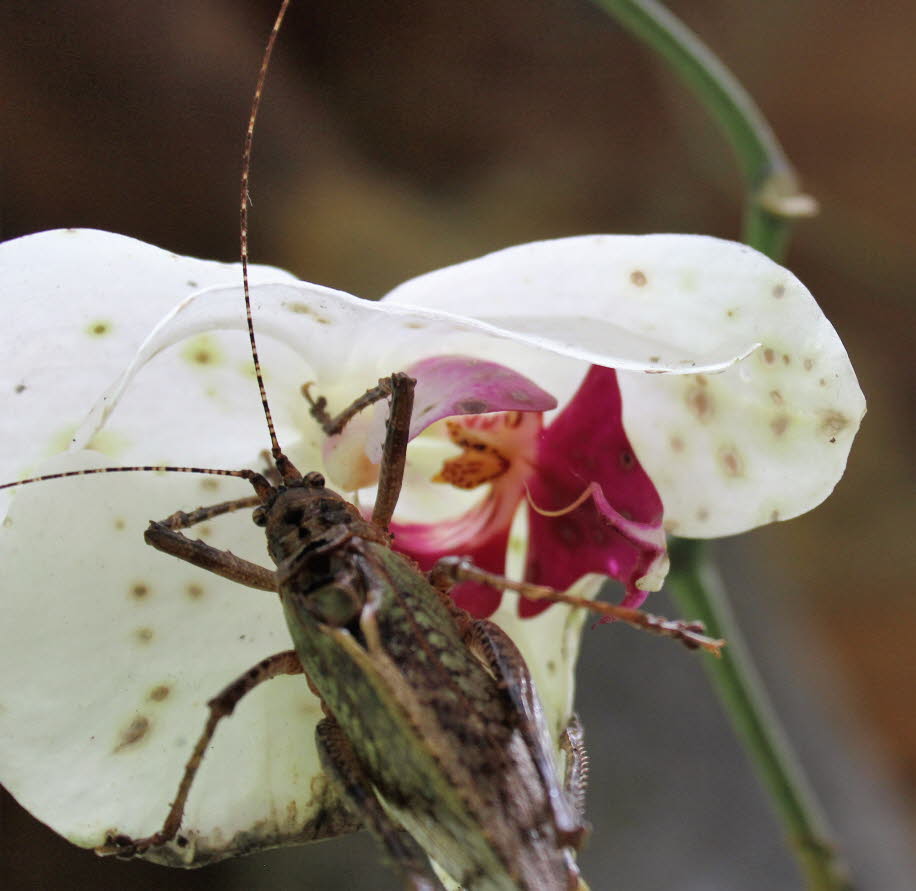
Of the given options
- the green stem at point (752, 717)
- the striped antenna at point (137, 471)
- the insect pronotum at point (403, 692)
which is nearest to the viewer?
the insect pronotum at point (403, 692)

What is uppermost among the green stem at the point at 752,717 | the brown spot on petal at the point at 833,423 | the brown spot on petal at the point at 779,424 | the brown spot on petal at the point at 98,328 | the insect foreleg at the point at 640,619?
the brown spot on petal at the point at 98,328

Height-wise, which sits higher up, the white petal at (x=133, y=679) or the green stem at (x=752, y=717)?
the white petal at (x=133, y=679)

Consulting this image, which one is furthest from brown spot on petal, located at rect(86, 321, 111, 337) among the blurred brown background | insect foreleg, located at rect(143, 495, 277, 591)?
the blurred brown background

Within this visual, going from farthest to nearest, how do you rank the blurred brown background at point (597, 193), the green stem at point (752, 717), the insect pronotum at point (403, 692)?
the blurred brown background at point (597, 193) → the green stem at point (752, 717) → the insect pronotum at point (403, 692)

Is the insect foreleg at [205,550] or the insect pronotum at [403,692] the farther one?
the insect foreleg at [205,550]

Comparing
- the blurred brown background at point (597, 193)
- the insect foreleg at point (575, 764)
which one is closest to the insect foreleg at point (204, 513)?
the insect foreleg at point (575, 764)

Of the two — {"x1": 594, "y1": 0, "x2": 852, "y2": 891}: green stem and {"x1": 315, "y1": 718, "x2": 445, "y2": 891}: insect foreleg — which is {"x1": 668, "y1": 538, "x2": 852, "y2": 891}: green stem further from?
{"x1": 315, "y1": 718, "x2": 445, "y2": 891}: insect foreleg

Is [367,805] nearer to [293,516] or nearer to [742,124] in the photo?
[293,516]

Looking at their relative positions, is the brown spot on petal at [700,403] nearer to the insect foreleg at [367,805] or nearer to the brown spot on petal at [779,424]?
the brown spot on petal at [779,424]
